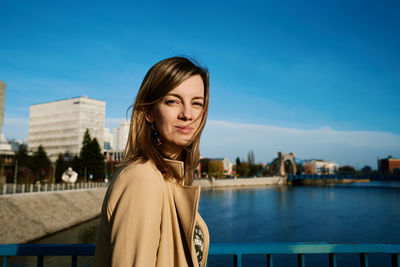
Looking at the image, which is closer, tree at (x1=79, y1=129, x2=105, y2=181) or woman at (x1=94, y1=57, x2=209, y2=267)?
woman at (x1=94, y1=57, x2=209, y2=267)

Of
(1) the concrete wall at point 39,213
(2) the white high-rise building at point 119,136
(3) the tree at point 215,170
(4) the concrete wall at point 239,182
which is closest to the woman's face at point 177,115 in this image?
(1) the concrete wall at point 39,213

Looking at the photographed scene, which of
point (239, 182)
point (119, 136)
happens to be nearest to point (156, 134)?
point (239, 182)

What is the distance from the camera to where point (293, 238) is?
15891 mm

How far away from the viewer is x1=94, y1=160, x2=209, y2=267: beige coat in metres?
0.86

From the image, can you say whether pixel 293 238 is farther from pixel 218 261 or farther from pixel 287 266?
pixel 218 261

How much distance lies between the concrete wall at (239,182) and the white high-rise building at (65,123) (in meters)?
Result: 31.0

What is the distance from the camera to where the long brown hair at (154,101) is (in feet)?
3.65

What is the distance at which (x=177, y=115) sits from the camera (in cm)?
117

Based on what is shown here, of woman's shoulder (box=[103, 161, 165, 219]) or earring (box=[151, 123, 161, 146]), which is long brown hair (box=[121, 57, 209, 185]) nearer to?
earring (box=[151, 123, 161, 146])

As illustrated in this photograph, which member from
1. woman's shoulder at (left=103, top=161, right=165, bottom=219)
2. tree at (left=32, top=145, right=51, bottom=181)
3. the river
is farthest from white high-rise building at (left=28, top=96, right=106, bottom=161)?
woman's shoulder at (left=103, top=161, right=165, bottom=219)

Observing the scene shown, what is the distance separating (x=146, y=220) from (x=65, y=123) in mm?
84709

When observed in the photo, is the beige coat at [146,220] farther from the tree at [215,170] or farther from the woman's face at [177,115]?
→ the tree at [215,170]

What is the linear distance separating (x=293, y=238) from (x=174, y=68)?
16.6m

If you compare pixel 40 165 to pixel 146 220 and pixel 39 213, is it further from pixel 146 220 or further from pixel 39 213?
pixel 146 220
